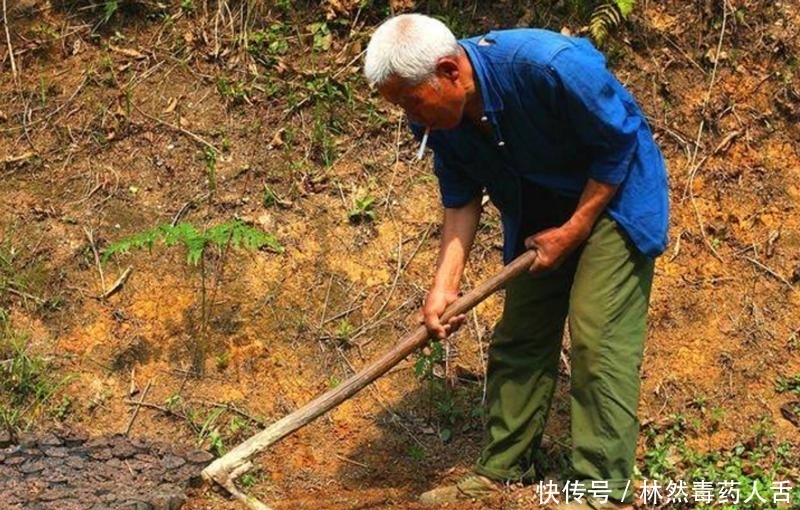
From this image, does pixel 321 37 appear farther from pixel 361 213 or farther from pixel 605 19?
pixel 605 19

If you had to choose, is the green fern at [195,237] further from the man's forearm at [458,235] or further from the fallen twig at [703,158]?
the fallen twig at [703,158]

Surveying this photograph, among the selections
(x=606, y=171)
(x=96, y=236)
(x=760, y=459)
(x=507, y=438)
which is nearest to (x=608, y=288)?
(x=606, y=171)

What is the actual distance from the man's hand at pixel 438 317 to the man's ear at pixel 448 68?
89 cm

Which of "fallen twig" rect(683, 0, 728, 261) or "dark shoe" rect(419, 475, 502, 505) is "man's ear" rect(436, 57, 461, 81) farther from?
"fallen twig" rect(683, 0, 728, 261)

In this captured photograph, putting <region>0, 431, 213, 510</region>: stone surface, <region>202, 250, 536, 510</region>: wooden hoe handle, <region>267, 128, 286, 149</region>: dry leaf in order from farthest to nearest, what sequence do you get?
<region>267, 128, 286, 149</region>: dry leaf → <region>0, 431, 213, 510</region>: stone surface → <region>202, 250, 536, 510</region>: wooden hoe handle

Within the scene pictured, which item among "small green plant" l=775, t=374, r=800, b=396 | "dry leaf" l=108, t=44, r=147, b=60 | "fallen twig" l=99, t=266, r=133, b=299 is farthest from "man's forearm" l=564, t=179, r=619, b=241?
"dry leaf" l=108, t=44, r=147, b=60

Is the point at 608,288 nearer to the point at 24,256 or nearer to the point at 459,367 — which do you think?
the point at 459,367

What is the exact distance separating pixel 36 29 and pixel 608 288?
14.0ft

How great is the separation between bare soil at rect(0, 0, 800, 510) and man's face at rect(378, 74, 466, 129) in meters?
1.74

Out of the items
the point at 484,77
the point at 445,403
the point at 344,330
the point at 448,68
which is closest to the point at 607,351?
the point at 484,77

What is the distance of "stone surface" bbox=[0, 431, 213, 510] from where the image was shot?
4.19m

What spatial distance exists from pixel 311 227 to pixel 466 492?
1.98 m

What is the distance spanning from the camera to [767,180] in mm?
5793

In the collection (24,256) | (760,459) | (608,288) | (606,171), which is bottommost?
(24,256)
